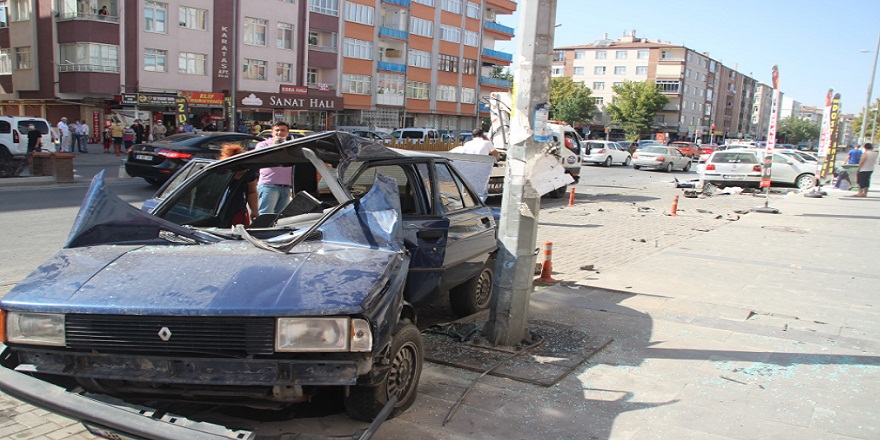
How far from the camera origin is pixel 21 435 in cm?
353

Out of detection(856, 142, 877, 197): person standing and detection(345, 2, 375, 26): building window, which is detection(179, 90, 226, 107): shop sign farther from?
detection(856, 142, 877, 197): person standing

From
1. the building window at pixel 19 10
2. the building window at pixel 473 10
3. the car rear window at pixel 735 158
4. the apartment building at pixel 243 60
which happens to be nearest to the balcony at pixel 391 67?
the apartment building at pixel 243 60

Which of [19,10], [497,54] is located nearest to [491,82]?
[497,54]

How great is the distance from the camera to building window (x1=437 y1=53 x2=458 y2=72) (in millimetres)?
61562

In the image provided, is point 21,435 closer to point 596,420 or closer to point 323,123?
point 596,420

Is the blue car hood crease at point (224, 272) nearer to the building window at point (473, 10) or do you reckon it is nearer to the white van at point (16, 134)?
the white van at point (16, 134)

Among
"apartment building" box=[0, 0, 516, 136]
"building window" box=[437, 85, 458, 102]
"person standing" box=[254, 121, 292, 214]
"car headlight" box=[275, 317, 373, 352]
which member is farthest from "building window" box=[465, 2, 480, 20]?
"car headlight" box=[275, 317, 373, 352]

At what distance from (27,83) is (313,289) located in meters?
43.2

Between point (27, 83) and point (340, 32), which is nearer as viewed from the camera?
point (27, 83)

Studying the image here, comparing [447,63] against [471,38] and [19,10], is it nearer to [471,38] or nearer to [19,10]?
[471,38]

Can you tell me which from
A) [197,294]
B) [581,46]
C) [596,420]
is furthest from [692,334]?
[581,46]

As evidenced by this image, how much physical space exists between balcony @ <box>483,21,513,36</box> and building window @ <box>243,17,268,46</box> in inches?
1135

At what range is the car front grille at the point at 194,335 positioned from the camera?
2.94 metres

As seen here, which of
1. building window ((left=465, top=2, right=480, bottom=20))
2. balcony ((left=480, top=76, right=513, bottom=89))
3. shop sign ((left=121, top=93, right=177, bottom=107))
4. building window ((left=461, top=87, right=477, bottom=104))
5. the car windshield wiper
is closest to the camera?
the car windshield wiper
